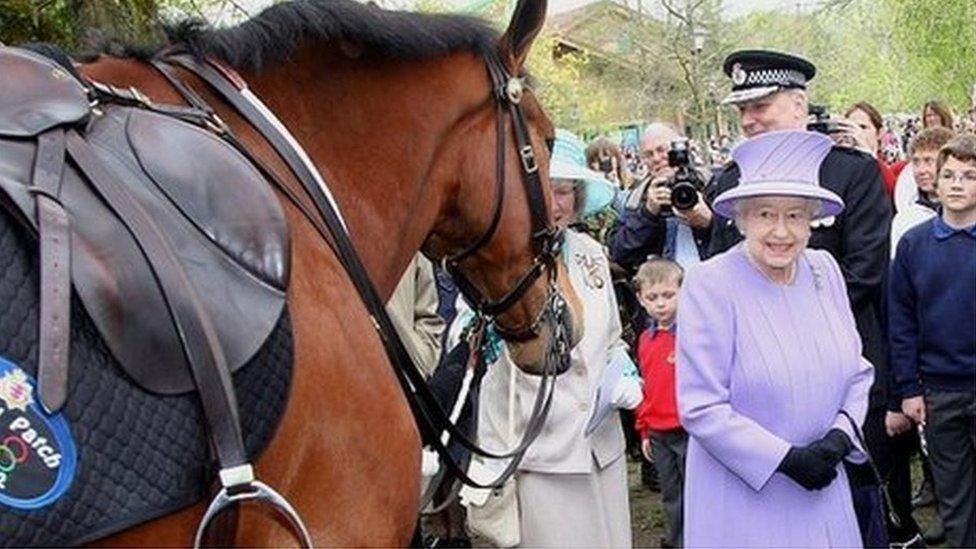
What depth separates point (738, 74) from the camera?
413 centimetres

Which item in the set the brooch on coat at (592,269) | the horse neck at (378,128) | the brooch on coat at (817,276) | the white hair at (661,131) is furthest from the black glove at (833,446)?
the white hair at (661,131)

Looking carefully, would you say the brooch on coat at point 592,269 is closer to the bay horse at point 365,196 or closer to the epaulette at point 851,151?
the bay horse at point 365,196

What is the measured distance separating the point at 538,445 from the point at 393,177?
4.36 feet

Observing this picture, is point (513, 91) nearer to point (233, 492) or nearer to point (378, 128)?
point (378, 128)

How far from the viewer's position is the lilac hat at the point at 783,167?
2.94 m

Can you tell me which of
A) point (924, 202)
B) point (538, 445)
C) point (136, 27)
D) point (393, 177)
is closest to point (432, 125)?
point (393, 177)

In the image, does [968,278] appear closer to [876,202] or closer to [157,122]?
[876,202]

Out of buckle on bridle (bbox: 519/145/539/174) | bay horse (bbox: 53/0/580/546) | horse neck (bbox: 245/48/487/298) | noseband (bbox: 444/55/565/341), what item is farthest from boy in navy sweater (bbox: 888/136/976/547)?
horse neck (bbox: 245/48/487/298)

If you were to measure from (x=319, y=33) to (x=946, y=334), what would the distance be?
3215 millimetres

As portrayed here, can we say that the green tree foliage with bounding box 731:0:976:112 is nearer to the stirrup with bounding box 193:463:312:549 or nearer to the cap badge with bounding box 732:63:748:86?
the cap badge with bounding box 732:63:748:86

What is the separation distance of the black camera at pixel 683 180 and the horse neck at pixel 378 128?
6.90ft

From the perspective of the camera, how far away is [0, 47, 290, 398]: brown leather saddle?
1.63 m

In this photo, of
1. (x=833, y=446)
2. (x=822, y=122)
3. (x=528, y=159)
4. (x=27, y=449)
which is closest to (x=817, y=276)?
(x=833, y=446)

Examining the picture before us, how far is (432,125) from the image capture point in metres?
2.51
